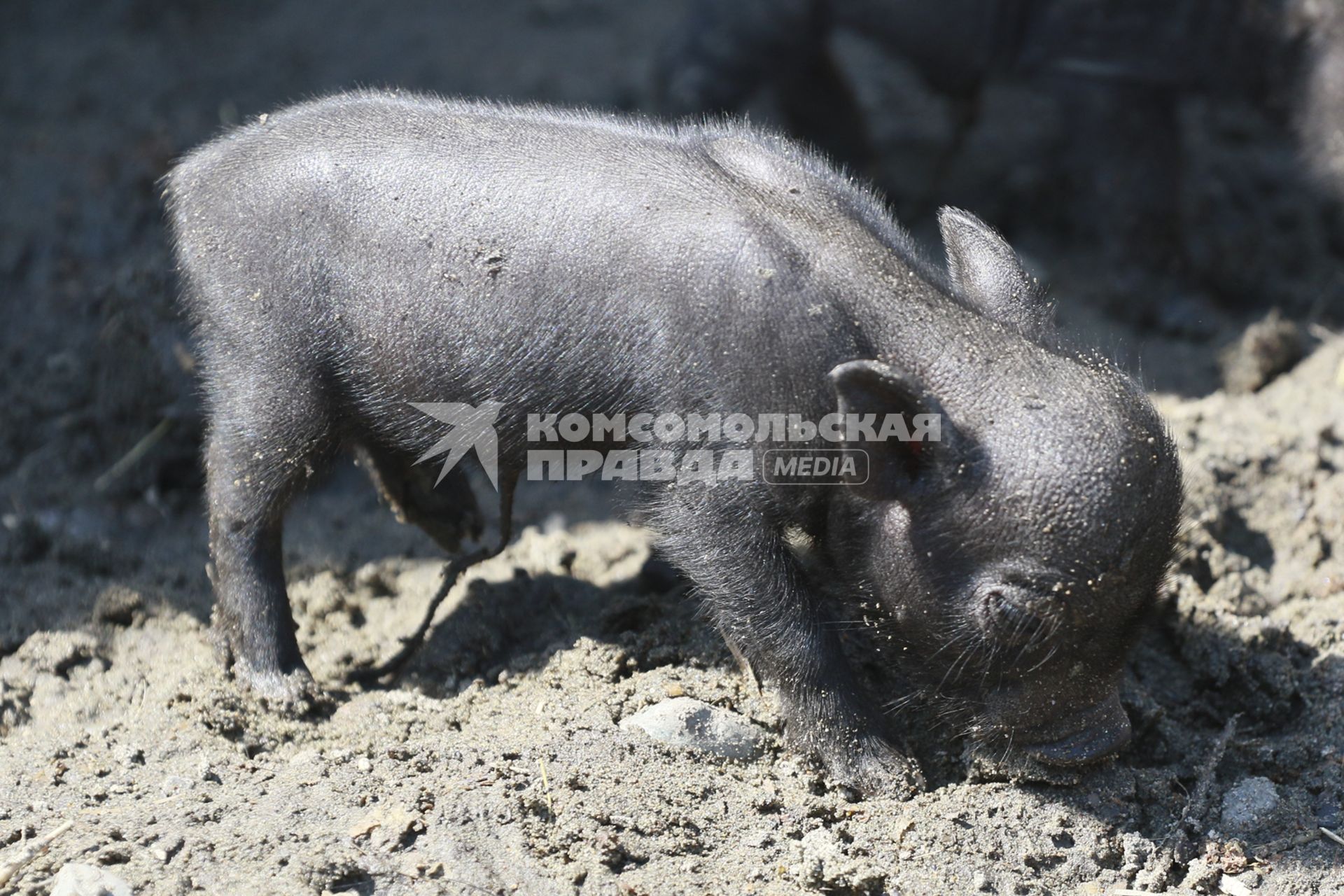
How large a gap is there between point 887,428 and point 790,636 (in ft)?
2.60

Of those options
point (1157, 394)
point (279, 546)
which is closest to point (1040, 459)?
point (279, 546)

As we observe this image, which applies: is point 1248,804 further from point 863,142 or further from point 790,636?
point 863,142

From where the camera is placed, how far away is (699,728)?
4.29 metres

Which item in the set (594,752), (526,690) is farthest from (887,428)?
(526,690)

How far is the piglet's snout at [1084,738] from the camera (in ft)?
Answer: 13.4

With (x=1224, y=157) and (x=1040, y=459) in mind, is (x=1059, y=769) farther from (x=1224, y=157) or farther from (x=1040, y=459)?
(x=1224, y=157)

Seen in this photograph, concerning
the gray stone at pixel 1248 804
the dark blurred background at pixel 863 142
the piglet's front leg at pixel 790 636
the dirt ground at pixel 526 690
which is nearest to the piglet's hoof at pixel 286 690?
the dirt ground at pixel 526 690

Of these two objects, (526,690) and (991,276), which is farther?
(526,690)

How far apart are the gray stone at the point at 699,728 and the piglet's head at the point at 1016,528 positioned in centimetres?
56

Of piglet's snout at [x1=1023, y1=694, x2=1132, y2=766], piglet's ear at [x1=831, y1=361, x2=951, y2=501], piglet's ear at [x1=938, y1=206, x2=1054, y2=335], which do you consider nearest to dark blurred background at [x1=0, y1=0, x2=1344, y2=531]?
piglet's ear at [x1=938, y1=206, x2=1054, y2=335]

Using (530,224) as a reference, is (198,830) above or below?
below

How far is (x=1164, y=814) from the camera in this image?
419 cm

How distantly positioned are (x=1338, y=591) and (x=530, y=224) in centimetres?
329

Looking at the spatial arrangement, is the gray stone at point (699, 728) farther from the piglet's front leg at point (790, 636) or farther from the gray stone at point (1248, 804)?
the gray stone at point (1248, 804)
